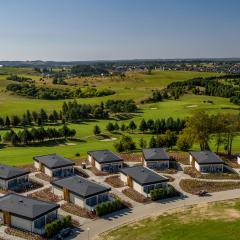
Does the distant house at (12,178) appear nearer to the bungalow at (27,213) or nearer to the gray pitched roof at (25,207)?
the gray pitched roof at (25,207)

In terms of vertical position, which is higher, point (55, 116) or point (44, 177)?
point (55, 116)

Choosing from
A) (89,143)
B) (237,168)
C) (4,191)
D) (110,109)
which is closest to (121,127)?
(89,143)

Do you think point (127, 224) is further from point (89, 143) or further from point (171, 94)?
point (171, 94)

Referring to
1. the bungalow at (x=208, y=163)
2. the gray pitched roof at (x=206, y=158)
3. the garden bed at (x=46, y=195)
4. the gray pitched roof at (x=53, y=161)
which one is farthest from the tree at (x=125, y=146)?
the garden bed at (x=46, y=195)

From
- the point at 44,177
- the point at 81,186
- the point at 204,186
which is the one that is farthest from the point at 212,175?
the point at 44,177

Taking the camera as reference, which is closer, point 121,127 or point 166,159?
point 166,159

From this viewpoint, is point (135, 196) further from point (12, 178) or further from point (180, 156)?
point (180, 156)
